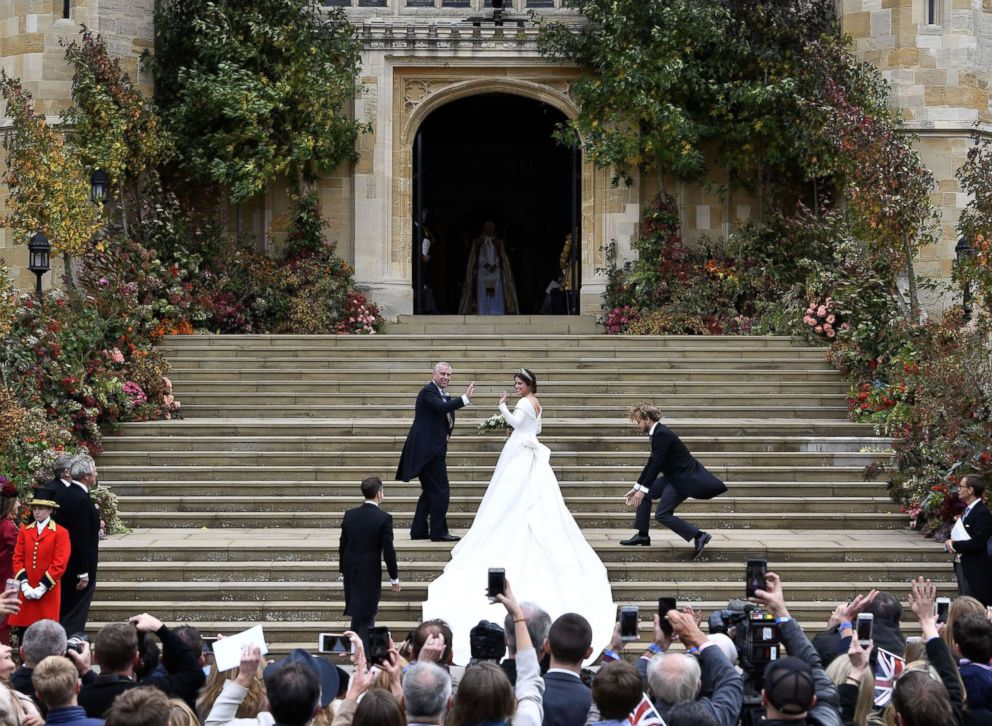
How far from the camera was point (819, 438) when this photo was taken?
52.7 ft

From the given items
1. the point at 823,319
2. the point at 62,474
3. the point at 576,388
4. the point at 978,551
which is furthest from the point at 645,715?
the point at 823,319

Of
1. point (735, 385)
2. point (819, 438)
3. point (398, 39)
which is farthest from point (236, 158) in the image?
point (819, 438)

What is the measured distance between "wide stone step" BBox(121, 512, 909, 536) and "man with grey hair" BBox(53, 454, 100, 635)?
377 cm

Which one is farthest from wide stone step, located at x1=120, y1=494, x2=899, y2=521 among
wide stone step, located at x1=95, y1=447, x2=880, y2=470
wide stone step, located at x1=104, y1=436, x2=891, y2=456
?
wide stone step, located at x1=104, y1=436, x2=891, y2=456

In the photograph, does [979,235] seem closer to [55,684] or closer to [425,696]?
[425,696]

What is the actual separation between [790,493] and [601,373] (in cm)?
402

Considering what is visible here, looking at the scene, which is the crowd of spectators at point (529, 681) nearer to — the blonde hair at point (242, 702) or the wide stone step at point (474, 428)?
the blonde hair at point (242, 702)

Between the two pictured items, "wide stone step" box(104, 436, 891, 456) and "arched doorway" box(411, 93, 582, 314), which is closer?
"wide stone step" box(104, 436, 891, 456)

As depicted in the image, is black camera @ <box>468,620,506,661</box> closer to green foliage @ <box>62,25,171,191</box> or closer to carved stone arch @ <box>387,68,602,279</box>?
green foliage @ <box>62,25,171,191</box>

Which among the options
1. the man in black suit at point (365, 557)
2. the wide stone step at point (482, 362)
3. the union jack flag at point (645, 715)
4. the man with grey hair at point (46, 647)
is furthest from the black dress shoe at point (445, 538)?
the union jack flag at point (645, 715)

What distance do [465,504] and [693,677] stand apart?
9.22 meters

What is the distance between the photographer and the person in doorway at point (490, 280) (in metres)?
26.0

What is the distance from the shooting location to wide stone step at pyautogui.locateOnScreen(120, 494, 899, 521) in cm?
1470

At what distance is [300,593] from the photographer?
1243cm
